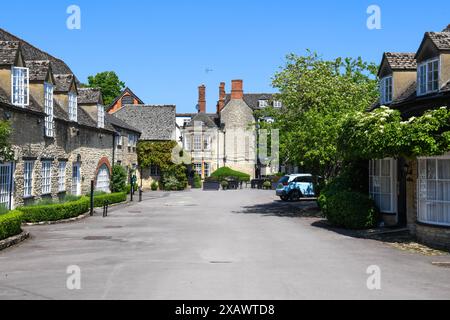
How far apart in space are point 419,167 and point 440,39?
4.52 meters

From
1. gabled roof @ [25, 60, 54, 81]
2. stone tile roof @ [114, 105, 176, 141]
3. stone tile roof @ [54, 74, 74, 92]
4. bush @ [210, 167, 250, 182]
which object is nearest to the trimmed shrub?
gabled roof @ [25, 60, 54, 81]

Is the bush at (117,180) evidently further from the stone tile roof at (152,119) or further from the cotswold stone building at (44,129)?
the stone tile roof at (152,119)

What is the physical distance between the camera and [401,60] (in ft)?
69.6

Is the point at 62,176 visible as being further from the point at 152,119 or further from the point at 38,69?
the point at 152,119

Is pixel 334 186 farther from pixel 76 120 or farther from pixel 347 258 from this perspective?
pixel 76 120

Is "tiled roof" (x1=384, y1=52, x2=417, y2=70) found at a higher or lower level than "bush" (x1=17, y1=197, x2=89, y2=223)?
higher

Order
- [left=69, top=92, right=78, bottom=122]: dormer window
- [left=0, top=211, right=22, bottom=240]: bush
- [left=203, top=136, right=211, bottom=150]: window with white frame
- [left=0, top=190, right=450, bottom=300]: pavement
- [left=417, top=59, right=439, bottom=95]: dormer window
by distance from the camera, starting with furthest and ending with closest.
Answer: [left=203, top=136, right=211, bottom=150]: window with white frame → [left=69, top=92, right=78, bottom=122]: dormer window → [left=417, top=59, right=439, bottom=95]: dormer window → [left=0, top=211, right=22, bottom=240]: bush → [left=0, top=190, right=450, bottom=300]: pavement

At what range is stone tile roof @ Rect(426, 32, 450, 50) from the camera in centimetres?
1678

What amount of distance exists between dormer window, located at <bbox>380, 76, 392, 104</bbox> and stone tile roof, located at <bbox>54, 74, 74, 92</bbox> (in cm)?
1708

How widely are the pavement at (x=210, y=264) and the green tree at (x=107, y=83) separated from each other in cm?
6162

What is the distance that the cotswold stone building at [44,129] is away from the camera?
21219mm

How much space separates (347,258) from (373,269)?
1.61m

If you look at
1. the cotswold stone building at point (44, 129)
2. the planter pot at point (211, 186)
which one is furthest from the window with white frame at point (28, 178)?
the planter pot at point (211, 186)

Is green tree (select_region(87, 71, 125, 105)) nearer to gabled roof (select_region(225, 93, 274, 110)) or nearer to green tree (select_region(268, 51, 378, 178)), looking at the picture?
gabled roof (select_region(225, 93, 274, 110))
